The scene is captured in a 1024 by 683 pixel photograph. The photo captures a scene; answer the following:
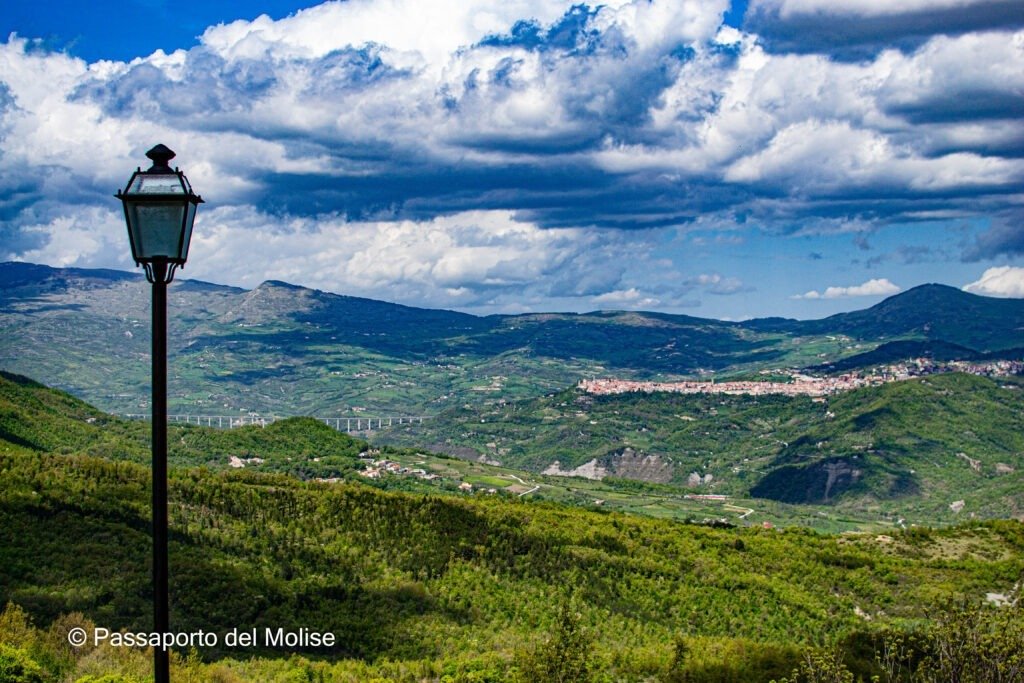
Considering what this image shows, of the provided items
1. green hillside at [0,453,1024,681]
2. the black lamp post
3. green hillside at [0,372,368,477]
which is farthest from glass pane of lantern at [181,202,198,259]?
green hillside at [0,372,368,477]

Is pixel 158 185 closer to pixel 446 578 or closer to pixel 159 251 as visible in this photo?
pixel 159 251

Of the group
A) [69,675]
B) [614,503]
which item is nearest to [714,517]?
[614,503]

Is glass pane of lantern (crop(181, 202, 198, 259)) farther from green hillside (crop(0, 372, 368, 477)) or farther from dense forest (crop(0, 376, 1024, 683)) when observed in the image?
green hillside (crop(0, 372, 368, 477))

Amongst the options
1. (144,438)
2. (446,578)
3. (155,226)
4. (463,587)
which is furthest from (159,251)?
(144,438)

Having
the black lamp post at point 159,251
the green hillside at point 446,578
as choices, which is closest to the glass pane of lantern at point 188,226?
the black lamp post at point 159,251

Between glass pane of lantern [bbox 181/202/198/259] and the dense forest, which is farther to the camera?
the dense forest

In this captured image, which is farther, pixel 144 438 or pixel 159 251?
pixel 144 438

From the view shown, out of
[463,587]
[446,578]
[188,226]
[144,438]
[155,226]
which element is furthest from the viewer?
[144,438]

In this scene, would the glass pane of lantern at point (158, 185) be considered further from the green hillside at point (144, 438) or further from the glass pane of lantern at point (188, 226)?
the green hillside at point (144, 438)
